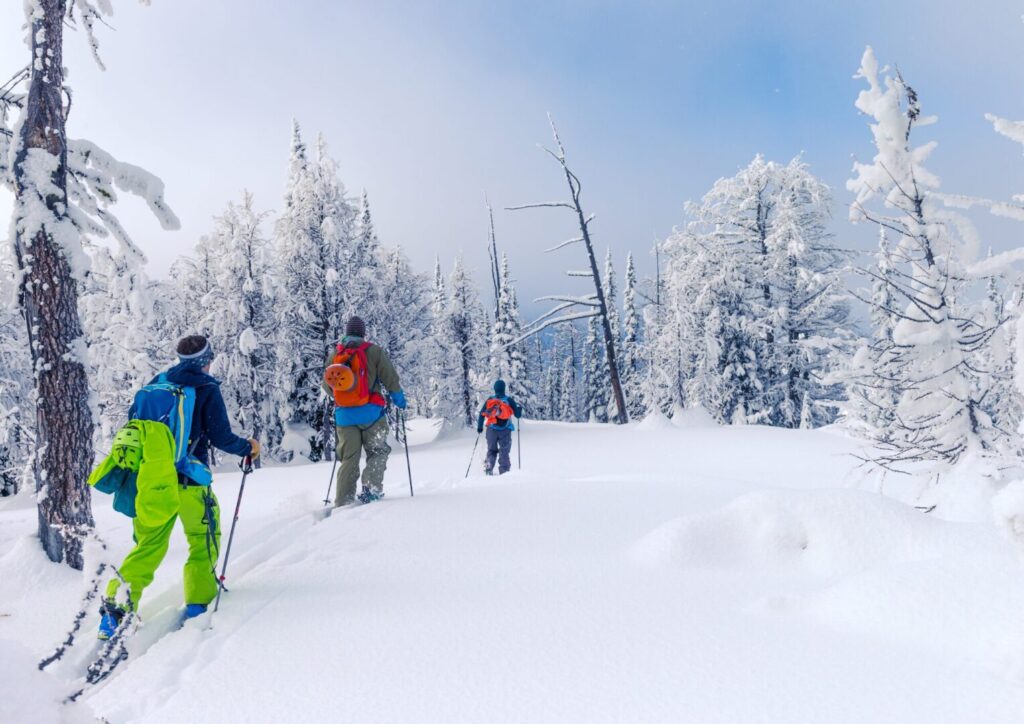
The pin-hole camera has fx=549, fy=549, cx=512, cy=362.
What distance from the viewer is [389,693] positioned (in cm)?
244

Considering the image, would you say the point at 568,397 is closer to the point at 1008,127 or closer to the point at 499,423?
the point at 499,423

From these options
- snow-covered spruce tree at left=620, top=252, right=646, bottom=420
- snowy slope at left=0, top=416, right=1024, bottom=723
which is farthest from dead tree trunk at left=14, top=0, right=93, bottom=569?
snow-covered spruce tree at left=620, top=252, right=646, bottom=420

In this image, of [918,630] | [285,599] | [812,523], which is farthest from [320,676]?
[812,523]

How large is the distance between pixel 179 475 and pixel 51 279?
3.10 metres

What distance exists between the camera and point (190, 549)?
3.68 m

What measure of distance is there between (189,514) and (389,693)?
222cm

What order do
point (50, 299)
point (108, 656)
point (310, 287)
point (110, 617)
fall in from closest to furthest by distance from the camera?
point (108, 656), point (110, 617), point (50, 299), point (310, 287)

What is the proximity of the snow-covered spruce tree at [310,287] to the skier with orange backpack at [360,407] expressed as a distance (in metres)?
14.2

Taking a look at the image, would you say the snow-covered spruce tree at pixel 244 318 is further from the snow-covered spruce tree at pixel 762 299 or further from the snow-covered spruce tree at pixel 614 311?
the snow-covered spruce tree at pixel 614 311

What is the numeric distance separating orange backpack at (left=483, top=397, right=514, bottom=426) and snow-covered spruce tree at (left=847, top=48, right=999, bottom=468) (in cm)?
542

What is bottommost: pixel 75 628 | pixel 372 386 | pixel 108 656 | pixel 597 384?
pixel 108 656

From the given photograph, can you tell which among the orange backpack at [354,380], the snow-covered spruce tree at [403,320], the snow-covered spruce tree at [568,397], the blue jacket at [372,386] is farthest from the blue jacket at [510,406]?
the snow-covered spruce tree at [568,397]

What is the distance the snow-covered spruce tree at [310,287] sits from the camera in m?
20.6

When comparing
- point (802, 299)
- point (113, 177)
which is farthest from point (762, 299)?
point (113, 177)
